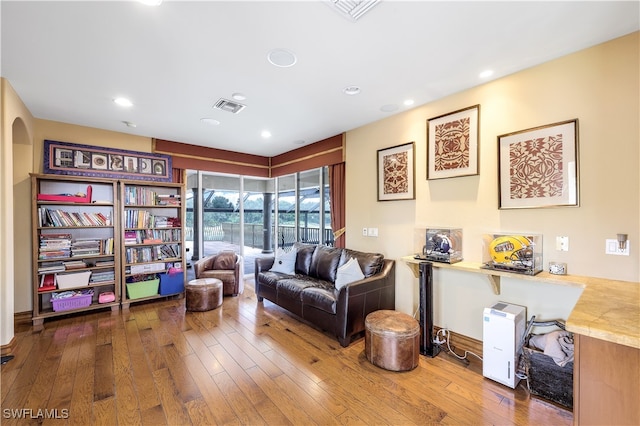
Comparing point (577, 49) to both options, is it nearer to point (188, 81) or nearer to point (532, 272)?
point (532, 272)

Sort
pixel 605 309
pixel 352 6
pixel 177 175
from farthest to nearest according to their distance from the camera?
1. pixel 177 175
2. pixel 352 6
3. pixel 605 309

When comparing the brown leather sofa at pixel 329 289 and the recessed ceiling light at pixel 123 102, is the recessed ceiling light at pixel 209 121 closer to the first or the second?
the recessed ceiling light at pixel 123 102

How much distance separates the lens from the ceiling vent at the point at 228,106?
3.04m

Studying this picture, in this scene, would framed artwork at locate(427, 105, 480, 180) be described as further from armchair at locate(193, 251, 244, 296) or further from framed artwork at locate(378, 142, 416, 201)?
armchair at locate(193, 251, 244, 296)

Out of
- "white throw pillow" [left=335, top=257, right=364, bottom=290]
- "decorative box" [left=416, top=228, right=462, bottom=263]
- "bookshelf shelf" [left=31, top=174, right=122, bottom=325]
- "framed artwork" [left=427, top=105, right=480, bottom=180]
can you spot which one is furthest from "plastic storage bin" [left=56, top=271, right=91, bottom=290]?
"framed artwork" [left=427, top=105, right=480, bottom=180]

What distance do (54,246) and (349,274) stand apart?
3851mm

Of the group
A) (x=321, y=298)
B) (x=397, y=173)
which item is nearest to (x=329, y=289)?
(x=321, y=298)

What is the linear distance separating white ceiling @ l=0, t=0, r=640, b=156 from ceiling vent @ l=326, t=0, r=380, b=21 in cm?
4

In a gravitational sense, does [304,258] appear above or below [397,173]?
below

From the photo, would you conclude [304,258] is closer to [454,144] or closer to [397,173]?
[397,173]

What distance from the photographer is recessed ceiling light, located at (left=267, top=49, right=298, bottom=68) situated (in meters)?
2.10

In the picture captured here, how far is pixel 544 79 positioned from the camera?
2.25 metres

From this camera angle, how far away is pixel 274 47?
2.04 m

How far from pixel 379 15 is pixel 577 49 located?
166 centimetres
